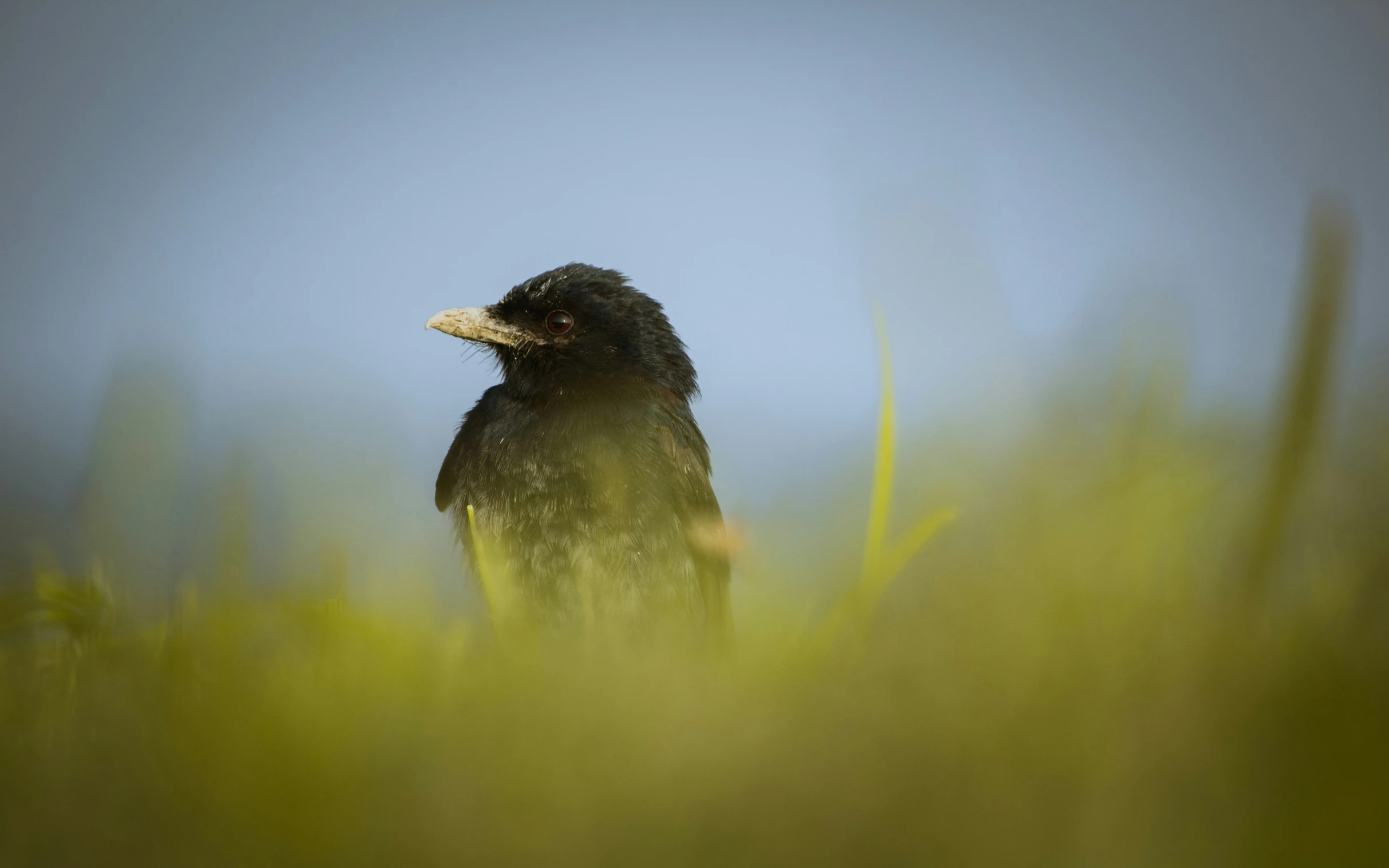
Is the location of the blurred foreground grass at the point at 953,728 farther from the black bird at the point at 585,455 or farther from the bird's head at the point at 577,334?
the bird's head at the point at 577,334

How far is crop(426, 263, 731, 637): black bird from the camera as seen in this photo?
3.56 meters

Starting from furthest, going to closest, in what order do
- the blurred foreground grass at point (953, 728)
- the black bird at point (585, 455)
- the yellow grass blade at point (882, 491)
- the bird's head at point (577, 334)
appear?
the bird's head at point (577, 334) → the black bird at point (585, 455) → the yellow grass blade at point (882, 491) → the blurred foreground grass at point (953, 728)

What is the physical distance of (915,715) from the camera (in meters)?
0.62

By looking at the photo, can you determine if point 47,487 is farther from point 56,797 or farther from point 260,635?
point 56,797

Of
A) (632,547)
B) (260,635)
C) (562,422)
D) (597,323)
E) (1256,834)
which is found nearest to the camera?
(1256,834)

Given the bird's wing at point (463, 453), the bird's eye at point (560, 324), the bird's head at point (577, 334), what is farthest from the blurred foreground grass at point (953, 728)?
the bird's eye at point (560, 324)

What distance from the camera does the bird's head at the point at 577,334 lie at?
4348mm

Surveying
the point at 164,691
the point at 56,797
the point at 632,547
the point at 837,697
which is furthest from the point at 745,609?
the point at 632,547

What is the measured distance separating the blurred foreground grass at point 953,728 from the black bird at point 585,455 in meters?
2.15

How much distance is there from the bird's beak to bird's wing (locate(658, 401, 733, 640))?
1031 millimetres

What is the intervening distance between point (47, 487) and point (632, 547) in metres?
2.26

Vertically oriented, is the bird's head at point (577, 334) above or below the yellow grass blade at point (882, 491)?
above

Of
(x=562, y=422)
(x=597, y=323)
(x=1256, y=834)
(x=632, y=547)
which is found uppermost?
(x=597, y=323)

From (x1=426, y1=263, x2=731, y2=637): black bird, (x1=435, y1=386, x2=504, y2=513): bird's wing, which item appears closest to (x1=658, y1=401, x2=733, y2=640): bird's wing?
(x1=426, y1=263, x2=731, y2=637): black bird
